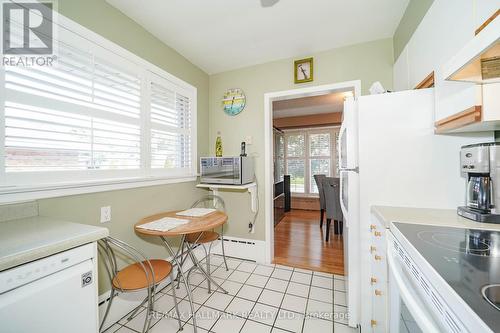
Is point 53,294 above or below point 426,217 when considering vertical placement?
below

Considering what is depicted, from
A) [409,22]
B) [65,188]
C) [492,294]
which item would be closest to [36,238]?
[65,188]

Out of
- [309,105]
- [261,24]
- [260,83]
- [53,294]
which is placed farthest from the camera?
[309,105]

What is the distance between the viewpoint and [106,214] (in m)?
1.47

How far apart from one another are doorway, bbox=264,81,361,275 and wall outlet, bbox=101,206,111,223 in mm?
1567

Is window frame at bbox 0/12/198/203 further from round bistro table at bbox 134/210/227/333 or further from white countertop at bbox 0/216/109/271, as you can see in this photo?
round bistro table at bbox 134/210/227/333

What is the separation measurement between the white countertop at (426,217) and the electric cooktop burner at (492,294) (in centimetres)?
50

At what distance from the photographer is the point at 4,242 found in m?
0.76

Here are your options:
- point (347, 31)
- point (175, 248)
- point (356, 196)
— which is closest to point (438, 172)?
point (356, 196)

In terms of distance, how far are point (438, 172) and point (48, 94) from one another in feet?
7.84

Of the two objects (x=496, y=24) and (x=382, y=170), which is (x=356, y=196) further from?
(x=496, y=24)

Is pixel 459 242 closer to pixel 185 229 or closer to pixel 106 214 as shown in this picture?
pixel 185 229

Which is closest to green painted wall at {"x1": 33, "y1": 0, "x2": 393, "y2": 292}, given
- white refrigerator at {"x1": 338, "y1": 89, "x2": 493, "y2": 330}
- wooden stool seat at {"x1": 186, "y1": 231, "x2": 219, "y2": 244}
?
wooden stool seat at {"x1": 186, "y1": 231, "x2": 219, "y2": 244}

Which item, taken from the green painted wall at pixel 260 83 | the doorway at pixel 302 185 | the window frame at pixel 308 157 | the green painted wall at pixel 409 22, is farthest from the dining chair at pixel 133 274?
the window frame at pixel 308 157

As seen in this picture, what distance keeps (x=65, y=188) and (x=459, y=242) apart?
6.61 feet
